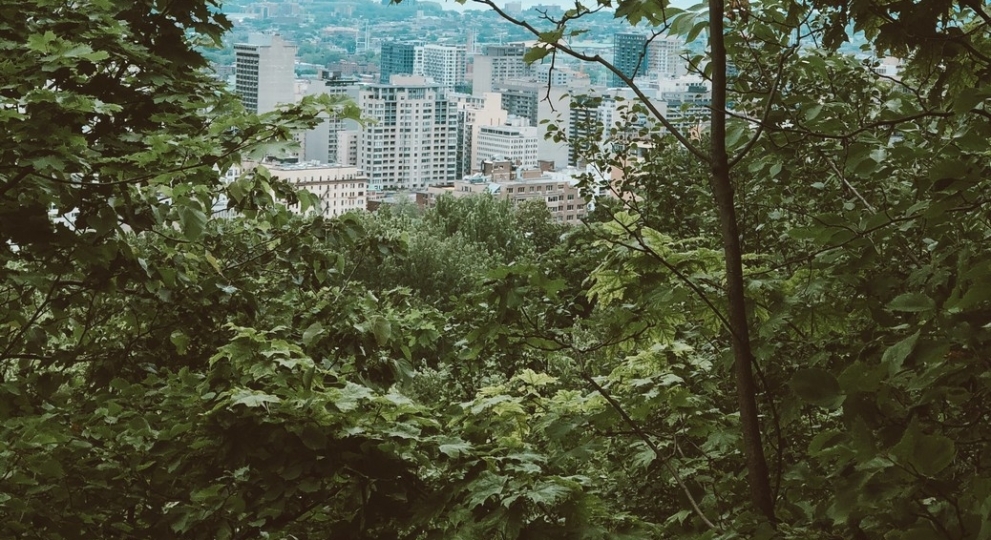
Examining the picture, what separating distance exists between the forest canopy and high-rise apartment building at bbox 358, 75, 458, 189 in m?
63.1

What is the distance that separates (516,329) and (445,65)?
297 ft

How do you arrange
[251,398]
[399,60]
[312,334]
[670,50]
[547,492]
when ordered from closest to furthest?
1. [547,492]
2. [251,398]
3. [312,334]
4. [670,50]
5. [399,60]

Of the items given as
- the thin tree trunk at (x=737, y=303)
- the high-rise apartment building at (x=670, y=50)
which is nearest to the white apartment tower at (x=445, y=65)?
the high-rise apartment building at (x=670, y=50)

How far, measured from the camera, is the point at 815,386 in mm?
1177

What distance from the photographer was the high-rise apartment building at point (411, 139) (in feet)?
220

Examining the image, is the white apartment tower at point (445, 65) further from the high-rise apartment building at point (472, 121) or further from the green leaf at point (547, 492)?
the green leaf at point (547, 492)

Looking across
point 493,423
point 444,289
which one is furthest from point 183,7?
point 444,289

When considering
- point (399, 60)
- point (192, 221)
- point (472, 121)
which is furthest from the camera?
point (399, 60)

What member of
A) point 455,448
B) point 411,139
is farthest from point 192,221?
point 411,139

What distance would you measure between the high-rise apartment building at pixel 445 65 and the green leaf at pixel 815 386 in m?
88.2

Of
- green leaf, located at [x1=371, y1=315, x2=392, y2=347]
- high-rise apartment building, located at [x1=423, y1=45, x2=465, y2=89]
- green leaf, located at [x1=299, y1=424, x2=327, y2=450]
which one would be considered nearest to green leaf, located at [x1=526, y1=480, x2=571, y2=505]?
green leaf, located at [x1=299, y1=424, x2=327, y2=450]

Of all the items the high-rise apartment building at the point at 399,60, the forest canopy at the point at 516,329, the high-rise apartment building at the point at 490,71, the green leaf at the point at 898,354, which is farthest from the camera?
the high-rise apartment building at the point at 399,60

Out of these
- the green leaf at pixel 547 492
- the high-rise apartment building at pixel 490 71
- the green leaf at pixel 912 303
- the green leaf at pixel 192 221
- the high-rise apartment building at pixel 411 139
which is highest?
the high-rise apartment building at pixel 490 71

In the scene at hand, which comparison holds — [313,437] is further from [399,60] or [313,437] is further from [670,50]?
[399,60]
